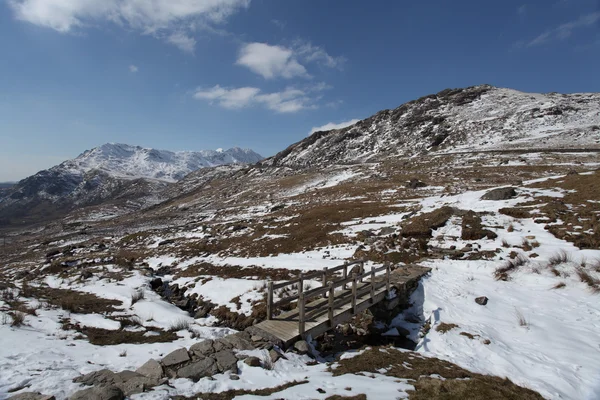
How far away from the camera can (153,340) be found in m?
10.1

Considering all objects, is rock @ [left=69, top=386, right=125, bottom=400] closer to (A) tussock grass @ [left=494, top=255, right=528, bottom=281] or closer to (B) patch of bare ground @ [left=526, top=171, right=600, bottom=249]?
(A) tussock grass @ [left=494, top=255, right=528, bottom=281]

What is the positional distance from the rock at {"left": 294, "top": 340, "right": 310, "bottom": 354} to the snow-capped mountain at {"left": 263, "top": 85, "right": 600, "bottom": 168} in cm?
7998


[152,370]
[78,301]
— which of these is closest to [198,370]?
[152,370]

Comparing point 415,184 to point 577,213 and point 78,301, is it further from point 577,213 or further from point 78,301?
point 78,301

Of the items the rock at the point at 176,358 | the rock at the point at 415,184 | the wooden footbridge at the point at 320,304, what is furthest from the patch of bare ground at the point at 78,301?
the rock at the point at 415,184

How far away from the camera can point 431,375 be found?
7.49 m

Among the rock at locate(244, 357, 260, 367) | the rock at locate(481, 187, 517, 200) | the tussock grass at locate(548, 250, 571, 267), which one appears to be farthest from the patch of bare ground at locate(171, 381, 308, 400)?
the rock at locate(481, 187, 517, 200)

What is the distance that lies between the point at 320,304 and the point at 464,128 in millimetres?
104673

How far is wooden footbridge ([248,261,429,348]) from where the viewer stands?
908cm

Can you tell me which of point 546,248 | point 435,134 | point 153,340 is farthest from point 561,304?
point 435,134

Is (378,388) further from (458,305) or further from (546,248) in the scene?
(546,248)

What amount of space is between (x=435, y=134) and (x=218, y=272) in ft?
325

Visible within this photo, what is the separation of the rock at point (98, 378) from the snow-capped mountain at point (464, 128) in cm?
8461

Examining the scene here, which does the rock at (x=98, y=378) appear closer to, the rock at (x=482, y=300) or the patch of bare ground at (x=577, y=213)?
the rock at (x=482, y=300)
